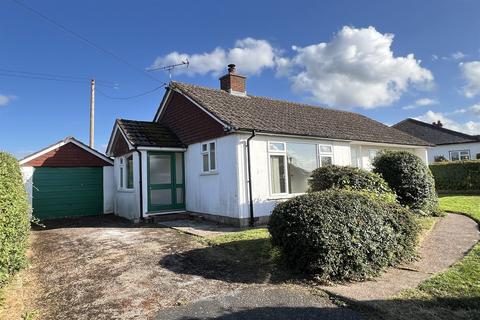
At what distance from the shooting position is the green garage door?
50.2ft

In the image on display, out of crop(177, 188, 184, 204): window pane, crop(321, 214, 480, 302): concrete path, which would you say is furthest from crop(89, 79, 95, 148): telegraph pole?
crop(321, 214, 480, 302): concrete path

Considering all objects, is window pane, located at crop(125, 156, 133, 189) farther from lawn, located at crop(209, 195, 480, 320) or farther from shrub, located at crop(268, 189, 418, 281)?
shrub, located at crop(268, 189, 418, 281)

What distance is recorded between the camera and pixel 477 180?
2181 centimetres

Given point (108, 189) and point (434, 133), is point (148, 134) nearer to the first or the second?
point (108, 189)

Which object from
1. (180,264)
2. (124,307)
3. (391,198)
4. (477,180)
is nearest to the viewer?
(124,307)

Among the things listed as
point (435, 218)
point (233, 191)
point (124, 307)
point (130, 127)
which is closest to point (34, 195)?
point (130, 127)

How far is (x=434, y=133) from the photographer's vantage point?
118 feet

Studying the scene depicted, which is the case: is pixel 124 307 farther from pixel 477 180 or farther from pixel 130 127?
pixel 477 180

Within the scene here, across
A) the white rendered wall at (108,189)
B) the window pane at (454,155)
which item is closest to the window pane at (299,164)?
the white rendered wall at (108,189)

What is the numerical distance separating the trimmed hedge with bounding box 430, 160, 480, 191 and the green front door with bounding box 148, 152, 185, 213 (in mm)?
18840

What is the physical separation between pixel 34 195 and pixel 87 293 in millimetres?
11671

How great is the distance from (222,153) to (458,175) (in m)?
18.5

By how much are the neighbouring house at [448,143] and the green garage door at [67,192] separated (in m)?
30.6

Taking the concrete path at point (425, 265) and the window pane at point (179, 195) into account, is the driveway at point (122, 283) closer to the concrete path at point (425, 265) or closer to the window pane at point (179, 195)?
the concrete path at point (425, 265)
